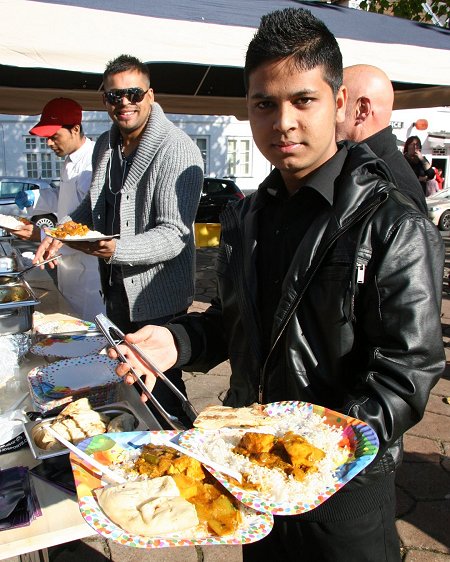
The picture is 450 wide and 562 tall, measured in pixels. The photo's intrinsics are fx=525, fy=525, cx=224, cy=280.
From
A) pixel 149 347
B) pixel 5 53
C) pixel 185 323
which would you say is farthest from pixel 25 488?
pixel 5 53

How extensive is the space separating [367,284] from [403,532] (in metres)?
1.91

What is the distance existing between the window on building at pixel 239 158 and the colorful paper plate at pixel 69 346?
20759mm

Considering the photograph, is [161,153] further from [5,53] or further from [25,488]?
[25,488]

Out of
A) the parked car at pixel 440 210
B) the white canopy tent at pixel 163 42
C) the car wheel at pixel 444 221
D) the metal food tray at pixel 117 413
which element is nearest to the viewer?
the metal food tray at pixel 117 413

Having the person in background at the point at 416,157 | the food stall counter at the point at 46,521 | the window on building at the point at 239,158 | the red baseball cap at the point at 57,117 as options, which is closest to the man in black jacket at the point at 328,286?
the food stall counter at the point at 46,521

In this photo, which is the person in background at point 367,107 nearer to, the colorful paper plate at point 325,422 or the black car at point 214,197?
the colorful paper plate at point 325,422

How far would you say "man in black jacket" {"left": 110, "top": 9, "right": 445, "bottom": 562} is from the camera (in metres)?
1.06

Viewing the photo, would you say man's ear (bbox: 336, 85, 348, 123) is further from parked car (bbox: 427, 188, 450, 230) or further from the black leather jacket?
parked car (bbox: 427, 188, 450, 230)

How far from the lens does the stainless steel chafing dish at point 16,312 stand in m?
2.21

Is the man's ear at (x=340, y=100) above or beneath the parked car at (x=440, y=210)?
above

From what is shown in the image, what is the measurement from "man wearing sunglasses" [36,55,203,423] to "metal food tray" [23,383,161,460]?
0.89m

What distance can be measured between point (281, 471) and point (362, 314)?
372mm

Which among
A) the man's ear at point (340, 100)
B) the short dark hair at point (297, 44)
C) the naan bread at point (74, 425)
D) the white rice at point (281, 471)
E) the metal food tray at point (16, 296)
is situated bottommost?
the naan bread at point (74, 425)

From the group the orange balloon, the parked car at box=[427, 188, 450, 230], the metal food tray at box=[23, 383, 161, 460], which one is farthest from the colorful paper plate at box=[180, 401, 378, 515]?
the orange balloon
